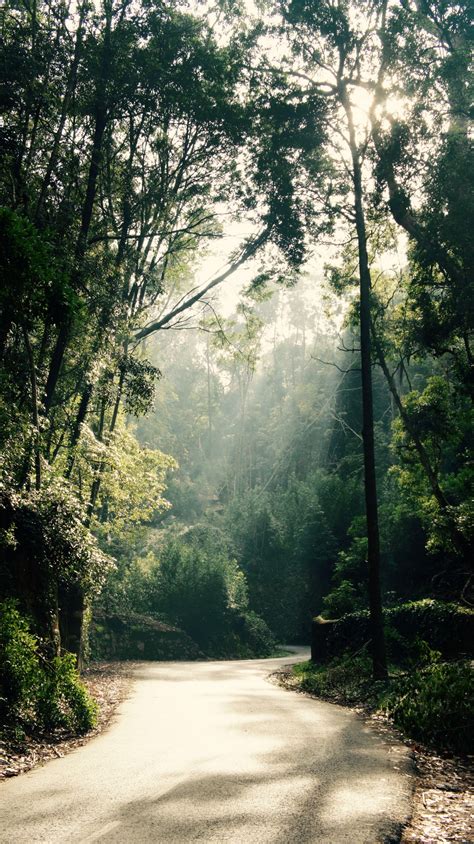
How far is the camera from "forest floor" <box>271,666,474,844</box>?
160 inches

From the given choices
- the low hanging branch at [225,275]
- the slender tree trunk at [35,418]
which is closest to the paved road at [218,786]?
the slender tree trunk at [35,418]

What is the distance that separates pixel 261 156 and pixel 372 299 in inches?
227

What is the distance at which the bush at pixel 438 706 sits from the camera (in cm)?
704

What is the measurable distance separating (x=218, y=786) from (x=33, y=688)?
356cm

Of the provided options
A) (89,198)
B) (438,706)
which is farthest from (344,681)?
(89,198)

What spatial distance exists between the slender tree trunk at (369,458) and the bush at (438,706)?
227 centimetres

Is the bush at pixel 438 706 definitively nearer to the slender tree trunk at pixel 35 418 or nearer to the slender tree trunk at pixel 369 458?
the slender tree trunk at pixel 369 458

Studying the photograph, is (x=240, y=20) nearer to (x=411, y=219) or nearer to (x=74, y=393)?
(x=411, y=219)

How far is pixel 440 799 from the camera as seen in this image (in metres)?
4.95

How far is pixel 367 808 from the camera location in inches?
174

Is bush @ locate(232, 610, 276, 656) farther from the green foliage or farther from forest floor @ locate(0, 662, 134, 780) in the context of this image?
forest floor @ locate(0, 662, 134, 780)

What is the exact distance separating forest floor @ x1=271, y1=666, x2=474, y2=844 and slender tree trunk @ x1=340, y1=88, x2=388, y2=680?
15.0 ft

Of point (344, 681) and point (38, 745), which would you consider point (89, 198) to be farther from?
point (344, 681)

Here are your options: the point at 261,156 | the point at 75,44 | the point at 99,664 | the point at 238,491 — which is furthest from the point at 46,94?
the point at 238,491
